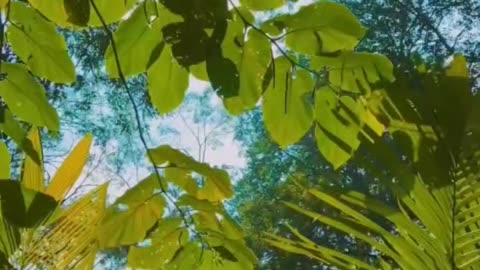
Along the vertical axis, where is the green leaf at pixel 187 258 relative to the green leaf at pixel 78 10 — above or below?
below

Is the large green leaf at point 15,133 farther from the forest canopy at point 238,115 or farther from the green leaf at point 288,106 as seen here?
the green leaf at point 288,106

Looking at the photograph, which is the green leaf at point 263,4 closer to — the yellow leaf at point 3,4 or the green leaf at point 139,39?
the green leaf at point 139,39

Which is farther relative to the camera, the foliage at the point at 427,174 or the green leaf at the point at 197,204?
the green leaf at the point at 197,204

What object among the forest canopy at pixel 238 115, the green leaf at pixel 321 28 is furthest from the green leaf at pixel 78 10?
the green leaf at pixel 321 28

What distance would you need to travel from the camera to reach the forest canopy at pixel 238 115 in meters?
0.40

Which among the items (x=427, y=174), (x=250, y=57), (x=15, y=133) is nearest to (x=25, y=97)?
(x=15, y=133)

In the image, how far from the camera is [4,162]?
18.5 inches

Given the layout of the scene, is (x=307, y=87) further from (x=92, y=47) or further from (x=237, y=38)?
(x=92, y=47)

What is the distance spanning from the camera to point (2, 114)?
1.47 feet

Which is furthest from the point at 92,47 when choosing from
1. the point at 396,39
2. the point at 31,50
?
the point at 31,50

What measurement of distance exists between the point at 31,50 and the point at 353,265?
9.2 inches

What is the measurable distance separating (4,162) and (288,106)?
0.17 meters

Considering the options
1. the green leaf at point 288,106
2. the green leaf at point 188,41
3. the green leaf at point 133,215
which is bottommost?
the green leaf at point 133,215

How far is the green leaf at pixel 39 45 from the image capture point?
49cm
